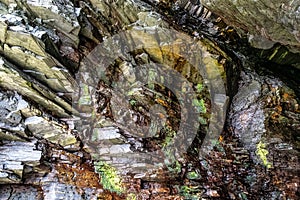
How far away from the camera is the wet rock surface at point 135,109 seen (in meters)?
6.76

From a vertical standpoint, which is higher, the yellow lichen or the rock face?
the rock face

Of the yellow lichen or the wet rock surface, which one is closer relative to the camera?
the wet rock surface

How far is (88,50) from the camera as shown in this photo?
336 inches

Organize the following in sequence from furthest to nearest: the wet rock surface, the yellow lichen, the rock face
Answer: the yellow lichen
the rock face
the wet rock surface

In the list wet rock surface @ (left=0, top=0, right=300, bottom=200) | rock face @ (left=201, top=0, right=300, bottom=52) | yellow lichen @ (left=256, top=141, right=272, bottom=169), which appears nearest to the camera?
wet rock surface @ (left=0, top=0, right=300, bottom=200)

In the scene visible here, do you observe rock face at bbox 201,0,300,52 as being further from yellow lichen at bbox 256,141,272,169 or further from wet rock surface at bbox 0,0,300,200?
yellow lichen at bbox 256,141,272,169

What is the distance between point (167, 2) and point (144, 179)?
771cm

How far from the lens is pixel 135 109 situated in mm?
8508

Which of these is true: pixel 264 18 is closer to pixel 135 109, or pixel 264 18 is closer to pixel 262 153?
pixel 262 153

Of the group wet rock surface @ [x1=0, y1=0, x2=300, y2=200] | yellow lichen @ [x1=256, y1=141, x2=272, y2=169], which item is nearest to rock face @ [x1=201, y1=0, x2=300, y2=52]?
wet rock surface @ [x1=0, y1=0, x2=300, y2=200]

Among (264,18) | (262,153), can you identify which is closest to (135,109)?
(262,153)

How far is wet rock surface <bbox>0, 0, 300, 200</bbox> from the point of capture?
6.76 metres

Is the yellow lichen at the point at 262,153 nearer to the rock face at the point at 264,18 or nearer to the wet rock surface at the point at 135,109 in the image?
the wet rock surface at the point at 135,109

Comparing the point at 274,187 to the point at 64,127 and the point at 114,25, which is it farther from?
the point at 114,25
